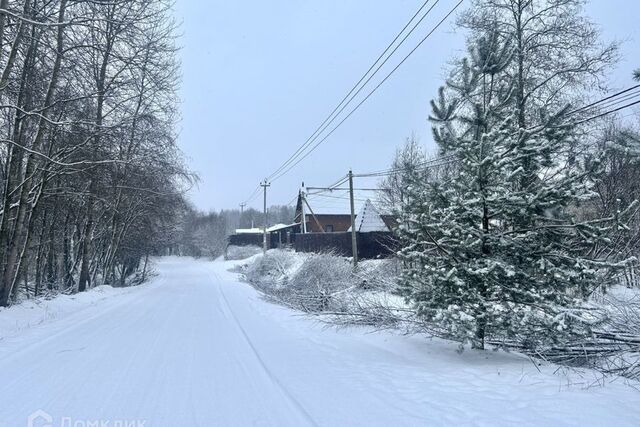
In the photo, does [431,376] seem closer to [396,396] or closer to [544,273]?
[396,396]

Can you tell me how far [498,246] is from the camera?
7.39 m

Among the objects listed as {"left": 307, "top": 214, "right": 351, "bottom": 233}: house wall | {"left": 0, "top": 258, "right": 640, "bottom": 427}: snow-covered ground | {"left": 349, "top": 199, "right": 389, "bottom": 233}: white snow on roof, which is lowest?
{"left": 0, "top": 258, "right": 640, "bottom": 427}: snow-covered ground

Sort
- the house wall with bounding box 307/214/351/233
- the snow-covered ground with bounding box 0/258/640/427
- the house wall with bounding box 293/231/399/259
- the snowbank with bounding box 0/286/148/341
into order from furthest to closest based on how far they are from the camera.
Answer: the house wall with bounding box 307/214/351/233, the house wall with bounding box 293/231/399/259, the snowbank with bounding box 0/286/148/341, the snow-covered ground with bounding box 0/258/640/427

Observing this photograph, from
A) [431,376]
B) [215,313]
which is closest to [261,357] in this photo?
[431,376]

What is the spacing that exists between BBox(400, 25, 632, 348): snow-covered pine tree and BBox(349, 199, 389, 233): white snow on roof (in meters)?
26.7

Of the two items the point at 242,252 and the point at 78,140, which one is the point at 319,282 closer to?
the point at 78,140

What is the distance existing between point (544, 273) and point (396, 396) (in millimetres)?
3350

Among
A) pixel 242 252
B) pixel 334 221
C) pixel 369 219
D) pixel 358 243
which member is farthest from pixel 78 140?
pixel 242 252

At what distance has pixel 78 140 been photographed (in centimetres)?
1548

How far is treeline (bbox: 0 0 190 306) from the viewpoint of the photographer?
11.2 metres

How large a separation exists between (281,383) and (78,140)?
13051 millimetres

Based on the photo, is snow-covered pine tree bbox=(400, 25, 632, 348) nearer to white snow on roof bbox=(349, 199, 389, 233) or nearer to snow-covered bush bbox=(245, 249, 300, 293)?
snow-covered bush bbox=(245, 249, 300, 293)

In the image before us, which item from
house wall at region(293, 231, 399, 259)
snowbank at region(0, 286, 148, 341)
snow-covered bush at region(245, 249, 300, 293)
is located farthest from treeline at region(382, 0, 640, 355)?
house wall at region(293, 231, 399, 259)

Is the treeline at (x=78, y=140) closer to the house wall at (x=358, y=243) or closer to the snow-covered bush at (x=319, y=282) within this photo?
the snow-covered bush at (x=319, y=282)
